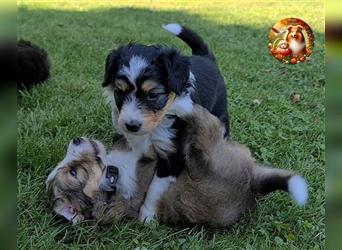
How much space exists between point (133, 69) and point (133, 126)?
13.9 inches

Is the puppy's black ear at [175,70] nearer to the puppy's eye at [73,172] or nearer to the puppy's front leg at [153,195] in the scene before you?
the puppy's front leg at [153,195]

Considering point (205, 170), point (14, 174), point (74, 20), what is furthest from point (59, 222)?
point (74, 20)

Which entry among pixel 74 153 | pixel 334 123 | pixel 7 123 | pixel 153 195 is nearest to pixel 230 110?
pixel 153 195

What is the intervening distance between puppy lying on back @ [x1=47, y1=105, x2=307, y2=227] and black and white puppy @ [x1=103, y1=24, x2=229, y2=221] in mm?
73

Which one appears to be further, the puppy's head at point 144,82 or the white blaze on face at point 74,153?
the white blaze on face at point 74,153

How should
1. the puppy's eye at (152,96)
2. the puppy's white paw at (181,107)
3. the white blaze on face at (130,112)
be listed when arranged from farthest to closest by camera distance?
the puppy's white paw at (181,107), the puppy's eye at (152,96), the white blaze on face at (130,112)

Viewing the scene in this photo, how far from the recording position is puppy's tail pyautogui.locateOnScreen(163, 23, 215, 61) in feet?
13.4

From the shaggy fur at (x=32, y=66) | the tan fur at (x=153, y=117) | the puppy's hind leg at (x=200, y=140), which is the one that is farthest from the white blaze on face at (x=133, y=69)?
the shaggy fur at (x=32, y=66)

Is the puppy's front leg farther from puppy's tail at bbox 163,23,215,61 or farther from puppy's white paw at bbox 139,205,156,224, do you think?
puppy's tail at bbox 163,23,215,61

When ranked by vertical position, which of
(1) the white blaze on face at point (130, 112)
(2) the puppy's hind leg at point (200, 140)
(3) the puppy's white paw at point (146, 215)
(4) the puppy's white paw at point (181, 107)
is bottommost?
(3) the puppy's white paw at point (146, 215)

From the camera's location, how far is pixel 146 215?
295cm

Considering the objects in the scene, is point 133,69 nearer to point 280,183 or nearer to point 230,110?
point 280,183

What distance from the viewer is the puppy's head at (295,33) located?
9.54 feet

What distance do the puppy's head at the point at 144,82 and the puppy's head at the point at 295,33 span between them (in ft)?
2.32
